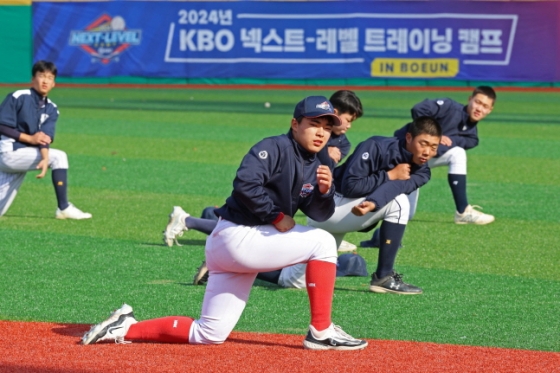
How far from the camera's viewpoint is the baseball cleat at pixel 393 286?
7590 mm

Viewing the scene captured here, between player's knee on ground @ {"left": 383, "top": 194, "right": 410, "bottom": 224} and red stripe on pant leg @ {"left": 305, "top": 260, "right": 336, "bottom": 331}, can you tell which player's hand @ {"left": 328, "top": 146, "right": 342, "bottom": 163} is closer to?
player's knee on ground @ {"left": 383, "top": 194, "right": 410, "bottom": 224}

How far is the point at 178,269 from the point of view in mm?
8570

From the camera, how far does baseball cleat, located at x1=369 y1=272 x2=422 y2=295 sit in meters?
7.59

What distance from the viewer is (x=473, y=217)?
11039 millimetres

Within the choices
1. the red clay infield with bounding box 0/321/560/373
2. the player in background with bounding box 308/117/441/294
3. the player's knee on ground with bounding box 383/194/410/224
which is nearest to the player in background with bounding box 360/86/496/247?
the player in background with bounding box 308/117/441/294

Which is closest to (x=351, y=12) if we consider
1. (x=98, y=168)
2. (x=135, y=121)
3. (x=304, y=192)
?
(x=135, y=121)

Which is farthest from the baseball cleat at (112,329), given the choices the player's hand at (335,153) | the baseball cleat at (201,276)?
the player's hand at (335,153)

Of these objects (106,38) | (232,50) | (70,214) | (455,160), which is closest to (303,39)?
(232,50)

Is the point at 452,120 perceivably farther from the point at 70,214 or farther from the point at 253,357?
the point at 253,357

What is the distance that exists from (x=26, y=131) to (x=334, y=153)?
12.7 ft

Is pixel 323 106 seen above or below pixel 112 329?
above

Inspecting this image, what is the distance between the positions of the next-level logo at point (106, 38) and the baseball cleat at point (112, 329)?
26.4 metres

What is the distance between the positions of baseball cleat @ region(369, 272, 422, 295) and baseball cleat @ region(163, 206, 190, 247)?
89.6 inches

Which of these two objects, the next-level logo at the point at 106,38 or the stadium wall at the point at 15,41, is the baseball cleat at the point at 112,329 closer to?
the next-level logo at the point at 106,38
